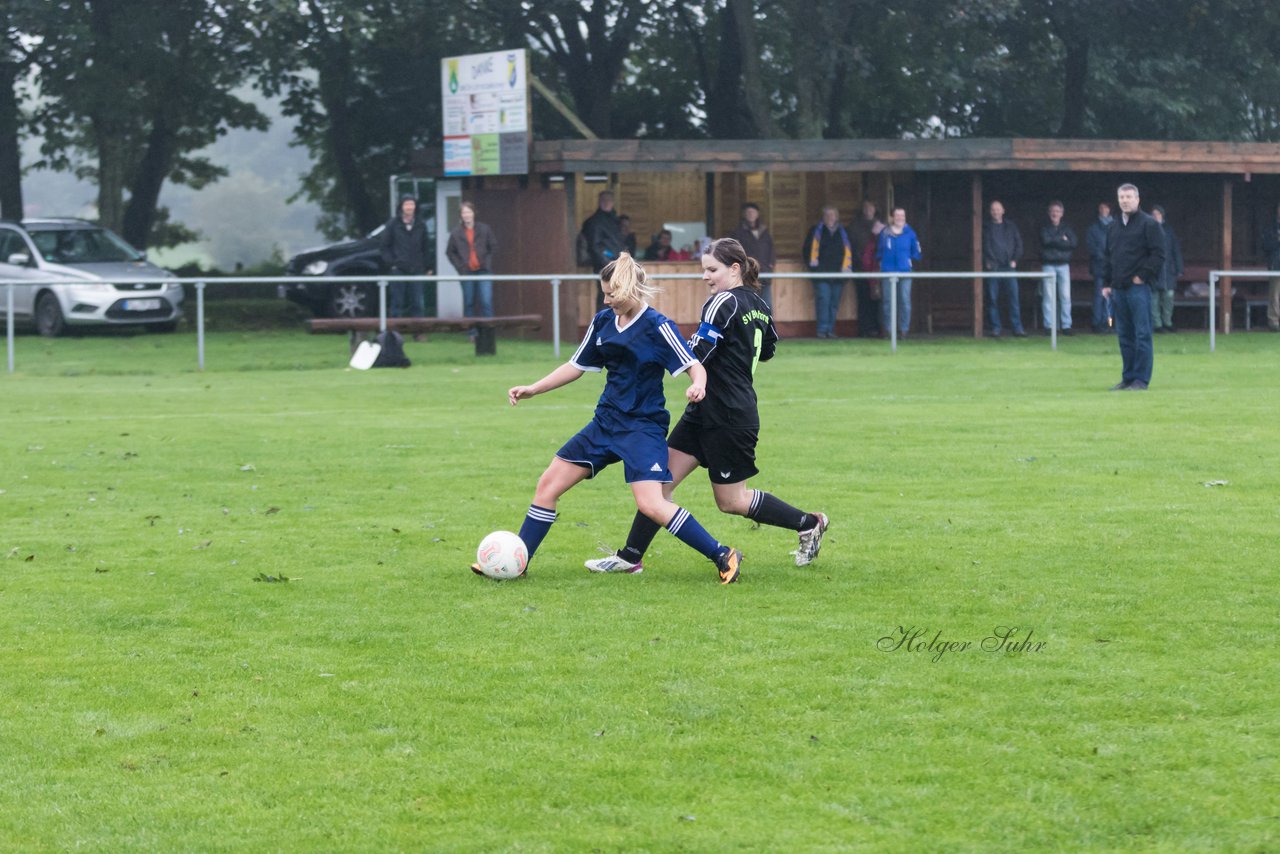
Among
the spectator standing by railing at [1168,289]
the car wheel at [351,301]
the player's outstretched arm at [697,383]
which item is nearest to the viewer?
the player's outstretched arm at [697,383]

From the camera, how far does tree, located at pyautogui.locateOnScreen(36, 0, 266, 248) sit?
1244 inches

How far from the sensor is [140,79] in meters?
32.2

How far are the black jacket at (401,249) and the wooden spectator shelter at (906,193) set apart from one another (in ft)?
7.50

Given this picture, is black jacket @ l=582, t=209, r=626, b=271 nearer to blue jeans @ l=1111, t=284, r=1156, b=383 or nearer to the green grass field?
blue jeans @ l=1111, t=284, r=1156, b=383

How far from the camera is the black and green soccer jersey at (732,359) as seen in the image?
814cm

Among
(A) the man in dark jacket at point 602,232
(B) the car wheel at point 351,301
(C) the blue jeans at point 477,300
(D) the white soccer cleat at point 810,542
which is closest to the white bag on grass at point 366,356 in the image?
(C) the blue jeans at point 477,300

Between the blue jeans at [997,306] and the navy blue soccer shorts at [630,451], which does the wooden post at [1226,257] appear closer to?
the blue jeans at [997,306]

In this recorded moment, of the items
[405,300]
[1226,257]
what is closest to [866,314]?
[1226,257]

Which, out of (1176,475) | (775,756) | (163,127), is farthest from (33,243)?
(775,756)

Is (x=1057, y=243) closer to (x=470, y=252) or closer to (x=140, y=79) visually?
(x=470, y=252)

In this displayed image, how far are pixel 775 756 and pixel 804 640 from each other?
5.10ft

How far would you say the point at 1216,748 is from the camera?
5.16 m

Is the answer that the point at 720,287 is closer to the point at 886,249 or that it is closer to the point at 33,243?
the point at 886,249

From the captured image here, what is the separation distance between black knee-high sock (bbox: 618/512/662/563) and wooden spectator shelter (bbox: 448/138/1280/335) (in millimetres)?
17219
